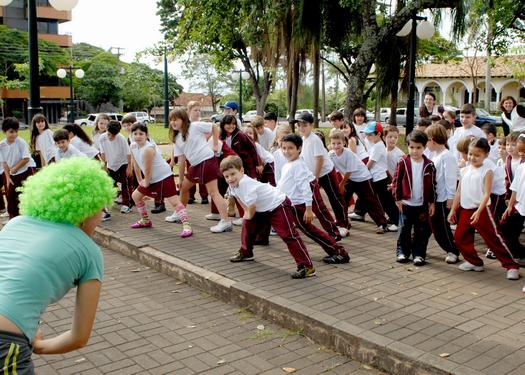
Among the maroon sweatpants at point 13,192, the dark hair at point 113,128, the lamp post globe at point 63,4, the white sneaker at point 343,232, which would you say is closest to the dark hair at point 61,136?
the dark hair at point 113,128

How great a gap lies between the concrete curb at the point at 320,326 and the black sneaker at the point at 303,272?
571 mm

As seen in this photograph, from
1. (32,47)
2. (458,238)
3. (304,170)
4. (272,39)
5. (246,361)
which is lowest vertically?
(246,361)

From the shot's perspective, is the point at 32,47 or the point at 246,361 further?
the point at 32,47

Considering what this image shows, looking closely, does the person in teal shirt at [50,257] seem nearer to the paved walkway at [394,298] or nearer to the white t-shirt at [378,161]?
the paved walkway at [394,298]

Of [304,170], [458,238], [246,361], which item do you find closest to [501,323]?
[458,238]

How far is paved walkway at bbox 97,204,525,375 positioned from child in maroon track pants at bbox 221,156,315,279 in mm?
244

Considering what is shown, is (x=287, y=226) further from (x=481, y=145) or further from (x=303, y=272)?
(x=481, y=145)

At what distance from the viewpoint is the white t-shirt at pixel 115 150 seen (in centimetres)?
944

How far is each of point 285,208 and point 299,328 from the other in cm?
150

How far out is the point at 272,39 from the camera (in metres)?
16.4

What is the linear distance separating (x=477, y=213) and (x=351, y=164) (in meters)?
2.50

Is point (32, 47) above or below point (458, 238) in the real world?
above

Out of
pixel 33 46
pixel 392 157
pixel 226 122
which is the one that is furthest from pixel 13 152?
pixel 392 157

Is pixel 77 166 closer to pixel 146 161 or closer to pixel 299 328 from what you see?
pixel 299 328
